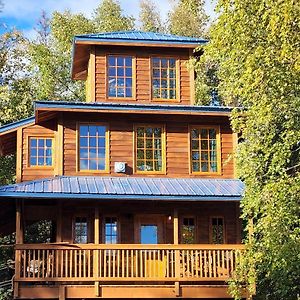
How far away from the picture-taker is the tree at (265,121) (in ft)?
56.4

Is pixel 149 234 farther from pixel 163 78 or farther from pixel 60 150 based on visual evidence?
pixel 163 78

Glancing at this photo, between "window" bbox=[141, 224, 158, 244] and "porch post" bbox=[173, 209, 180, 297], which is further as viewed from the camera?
"window" bbox=[141, 224, 158, 244]

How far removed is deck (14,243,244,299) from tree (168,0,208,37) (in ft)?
69.7

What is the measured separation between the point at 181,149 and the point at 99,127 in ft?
8.39

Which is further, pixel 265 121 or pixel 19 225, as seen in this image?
pixel 19 225

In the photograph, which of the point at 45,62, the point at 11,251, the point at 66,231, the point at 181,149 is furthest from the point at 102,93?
the point at 45,62

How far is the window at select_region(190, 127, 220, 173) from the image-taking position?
21609 mm

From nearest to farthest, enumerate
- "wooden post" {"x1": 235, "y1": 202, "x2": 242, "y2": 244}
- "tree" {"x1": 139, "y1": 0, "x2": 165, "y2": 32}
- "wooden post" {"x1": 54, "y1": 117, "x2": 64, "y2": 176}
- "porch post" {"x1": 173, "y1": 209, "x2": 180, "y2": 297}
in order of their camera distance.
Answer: "porch post" {"x1": 173, "y1": 209, "x2": 180, "y2": 297} < "wooden post" {"x1": 54, "y1": 117, "x2": 64, "y2": 176} < "wooden post" {"x1": 235, "y1": 202, "x2": 242, "y2": 244} < "tree" {"x1": 139, "y1": 0, "x2": 165, "y2": 32}

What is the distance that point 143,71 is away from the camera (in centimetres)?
2247

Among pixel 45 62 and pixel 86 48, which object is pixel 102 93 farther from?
pixel 45 62

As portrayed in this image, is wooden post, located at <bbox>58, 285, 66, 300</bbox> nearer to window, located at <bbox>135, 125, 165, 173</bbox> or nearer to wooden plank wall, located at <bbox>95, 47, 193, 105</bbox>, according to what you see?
window, located at <bbox>135, 125, 165, 173</bbox>

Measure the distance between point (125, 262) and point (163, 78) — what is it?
20.7 feet

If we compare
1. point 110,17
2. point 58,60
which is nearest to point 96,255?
point 58,60

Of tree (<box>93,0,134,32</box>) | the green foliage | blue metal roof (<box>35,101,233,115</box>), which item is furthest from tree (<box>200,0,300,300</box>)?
tree (<box>93,0,134,32</box>)
